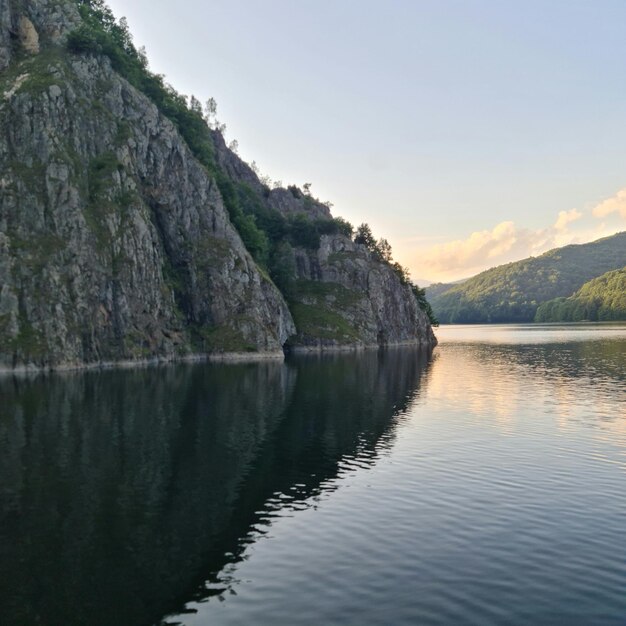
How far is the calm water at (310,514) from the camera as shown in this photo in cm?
2334

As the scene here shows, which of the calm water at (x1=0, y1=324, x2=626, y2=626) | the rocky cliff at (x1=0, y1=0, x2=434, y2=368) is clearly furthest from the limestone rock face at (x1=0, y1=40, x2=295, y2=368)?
the calm water at (x1=0, y1=324, x2=626, y2=626)

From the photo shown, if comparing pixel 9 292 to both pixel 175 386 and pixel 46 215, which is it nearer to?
pixel 46 215

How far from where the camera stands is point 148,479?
41344mm

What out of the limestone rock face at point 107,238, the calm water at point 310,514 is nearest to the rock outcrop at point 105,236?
the limestone rock face at point 107,238

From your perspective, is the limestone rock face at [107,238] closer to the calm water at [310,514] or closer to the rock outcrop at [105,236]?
the rock outcrop at [105,236]

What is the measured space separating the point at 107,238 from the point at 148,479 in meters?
109

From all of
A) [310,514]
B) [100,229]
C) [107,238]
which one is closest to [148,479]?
[310,514]

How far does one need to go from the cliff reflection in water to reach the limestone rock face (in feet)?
125

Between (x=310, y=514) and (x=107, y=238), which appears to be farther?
(x=107, y=238)

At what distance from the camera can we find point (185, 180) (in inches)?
6693

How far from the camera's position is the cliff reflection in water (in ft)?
81.6

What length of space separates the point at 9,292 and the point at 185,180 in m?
66.7

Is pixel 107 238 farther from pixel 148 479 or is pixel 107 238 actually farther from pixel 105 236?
pixel 148 479

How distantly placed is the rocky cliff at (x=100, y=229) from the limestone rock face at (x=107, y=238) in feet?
0.98
